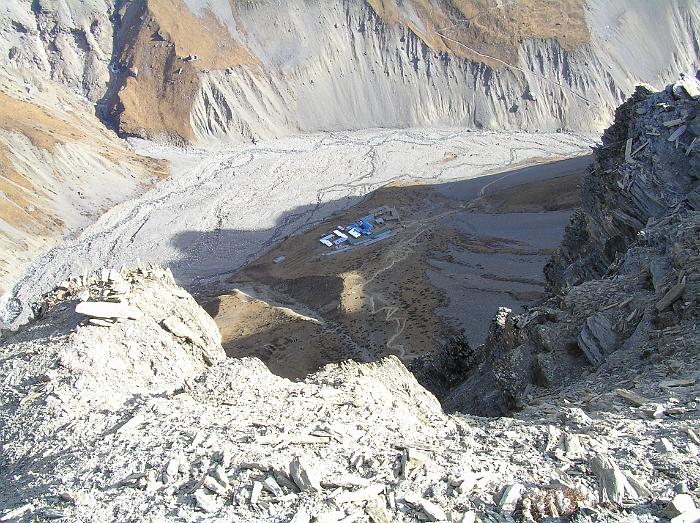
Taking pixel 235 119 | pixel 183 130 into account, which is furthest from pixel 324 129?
pixel 183 130

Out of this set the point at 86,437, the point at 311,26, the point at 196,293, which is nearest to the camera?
the point at 86,437

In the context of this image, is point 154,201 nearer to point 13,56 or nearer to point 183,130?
point 183,130

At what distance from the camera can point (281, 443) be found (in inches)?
367

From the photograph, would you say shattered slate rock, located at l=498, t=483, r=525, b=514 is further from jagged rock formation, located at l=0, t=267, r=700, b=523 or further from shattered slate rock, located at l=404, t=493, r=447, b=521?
shattered slate rock, located at l=404, t=493, r=447, b=521

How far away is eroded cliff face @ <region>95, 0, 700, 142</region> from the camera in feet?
222

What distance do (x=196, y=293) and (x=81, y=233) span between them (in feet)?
48.8

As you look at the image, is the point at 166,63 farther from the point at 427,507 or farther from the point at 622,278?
the point at 427,507

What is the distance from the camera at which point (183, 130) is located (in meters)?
65.9

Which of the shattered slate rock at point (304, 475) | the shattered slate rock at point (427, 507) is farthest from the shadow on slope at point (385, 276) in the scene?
the shattered slate rock at point (427, 507)

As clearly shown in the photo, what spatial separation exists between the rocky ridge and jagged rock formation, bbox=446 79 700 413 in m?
0.08

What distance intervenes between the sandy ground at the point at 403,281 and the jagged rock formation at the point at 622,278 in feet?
17.4

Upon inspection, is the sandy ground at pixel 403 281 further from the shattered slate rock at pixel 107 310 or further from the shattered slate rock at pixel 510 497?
the shattered slate rock at pixel 510 497

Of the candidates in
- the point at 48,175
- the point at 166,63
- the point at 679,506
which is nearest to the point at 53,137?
the point at 48,175

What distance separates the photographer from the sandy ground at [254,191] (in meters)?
44.1
